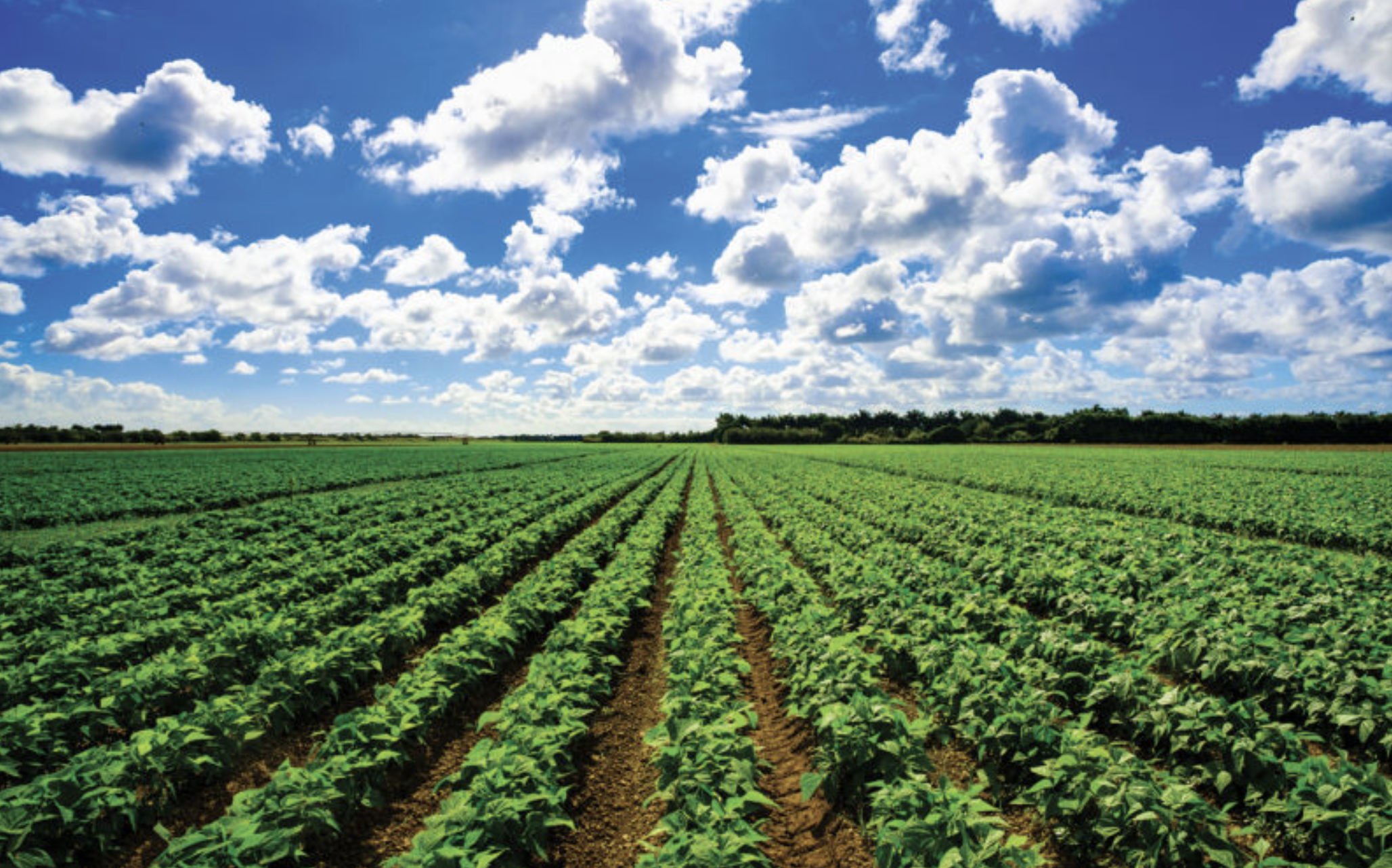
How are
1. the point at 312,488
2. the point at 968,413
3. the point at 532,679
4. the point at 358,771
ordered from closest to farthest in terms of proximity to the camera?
the point at 358,771
the point at 532,679
the point at 312,488
the point at 968,413

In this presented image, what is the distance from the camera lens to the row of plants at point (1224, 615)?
632 cm

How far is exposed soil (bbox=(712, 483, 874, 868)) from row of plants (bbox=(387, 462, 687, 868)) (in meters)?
1.83

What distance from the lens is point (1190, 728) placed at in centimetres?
545

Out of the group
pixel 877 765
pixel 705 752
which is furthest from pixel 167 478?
pixel 877 765

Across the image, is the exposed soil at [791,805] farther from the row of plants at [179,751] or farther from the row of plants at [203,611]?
the row of plants at [203,611]

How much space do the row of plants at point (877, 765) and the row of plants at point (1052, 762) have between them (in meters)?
0.45

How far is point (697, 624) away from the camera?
9.00 meters

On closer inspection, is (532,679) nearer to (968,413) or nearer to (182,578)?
(182,578)

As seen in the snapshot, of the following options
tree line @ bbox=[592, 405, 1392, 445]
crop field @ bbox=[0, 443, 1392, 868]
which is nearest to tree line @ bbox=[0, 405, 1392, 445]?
tree line @ bbox=[592, 405, 1392, 445]

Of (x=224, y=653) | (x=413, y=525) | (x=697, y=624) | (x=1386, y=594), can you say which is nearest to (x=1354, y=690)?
(x=1386, y=594)

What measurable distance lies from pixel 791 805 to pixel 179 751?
592 centimetres

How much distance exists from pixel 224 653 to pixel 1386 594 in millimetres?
18397

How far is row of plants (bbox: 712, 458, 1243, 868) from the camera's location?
4.18 m

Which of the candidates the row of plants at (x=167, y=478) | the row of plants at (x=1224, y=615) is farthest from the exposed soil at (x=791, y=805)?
the row of plants at (x=167, y=478)
